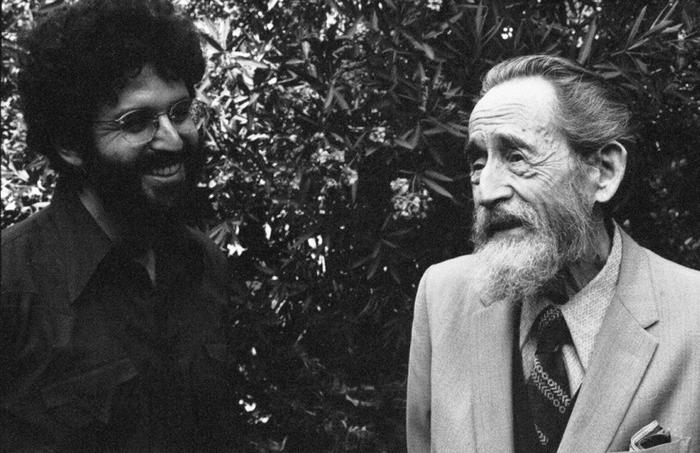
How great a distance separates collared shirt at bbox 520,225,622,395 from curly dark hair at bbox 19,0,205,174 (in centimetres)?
140

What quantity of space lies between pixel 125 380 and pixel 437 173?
1724 millimetres

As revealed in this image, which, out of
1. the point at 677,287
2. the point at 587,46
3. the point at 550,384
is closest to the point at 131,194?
the point at 550,384

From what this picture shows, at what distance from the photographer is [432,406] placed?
2.82 metres

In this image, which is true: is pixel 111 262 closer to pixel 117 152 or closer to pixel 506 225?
pixel 117 152

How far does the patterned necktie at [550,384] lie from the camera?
2621 millimetres

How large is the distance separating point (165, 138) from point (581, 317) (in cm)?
140

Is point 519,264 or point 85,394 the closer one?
point 85,394

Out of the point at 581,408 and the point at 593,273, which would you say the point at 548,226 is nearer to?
the point at 593,273

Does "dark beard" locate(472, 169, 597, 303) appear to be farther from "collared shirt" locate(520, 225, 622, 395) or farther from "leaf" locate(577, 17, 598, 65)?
"leaf" locate(577, 17, 598, 65)

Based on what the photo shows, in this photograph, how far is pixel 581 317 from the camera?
2.77 metres

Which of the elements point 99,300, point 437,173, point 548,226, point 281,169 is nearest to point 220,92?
point 281,169

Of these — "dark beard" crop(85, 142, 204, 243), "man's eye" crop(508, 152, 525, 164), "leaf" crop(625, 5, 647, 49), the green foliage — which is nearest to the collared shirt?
"man's eye" crop(508, 152, 525, 164)

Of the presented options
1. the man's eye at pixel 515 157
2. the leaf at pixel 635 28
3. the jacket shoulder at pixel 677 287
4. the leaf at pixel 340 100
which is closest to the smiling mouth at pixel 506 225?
the man's eye at pixel 515 157

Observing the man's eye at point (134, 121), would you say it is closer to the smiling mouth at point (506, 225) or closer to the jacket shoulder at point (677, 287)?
the smiling mouth at point (506, 225)
